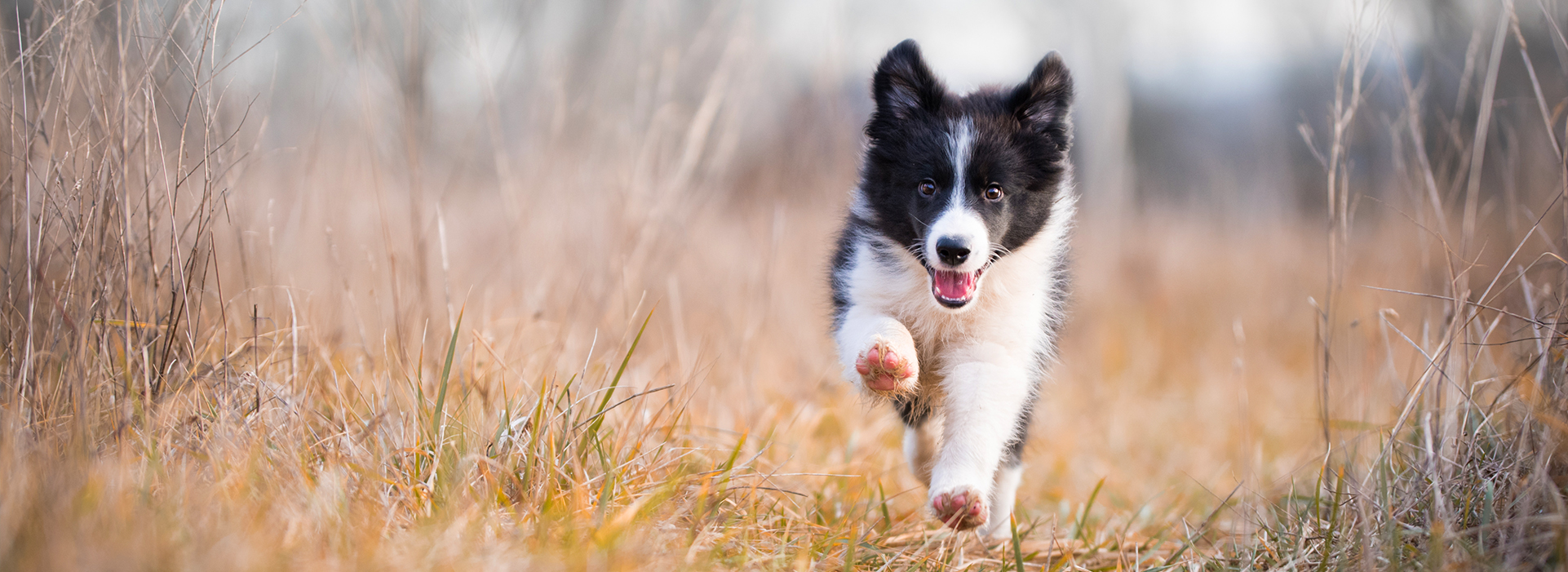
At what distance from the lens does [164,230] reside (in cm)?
278

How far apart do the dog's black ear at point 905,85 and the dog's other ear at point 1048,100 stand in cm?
26

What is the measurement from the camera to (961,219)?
2.39 meters

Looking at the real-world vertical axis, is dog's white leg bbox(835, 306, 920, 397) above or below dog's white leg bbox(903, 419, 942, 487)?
above

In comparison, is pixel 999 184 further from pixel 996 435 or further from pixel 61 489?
pixel 61 489

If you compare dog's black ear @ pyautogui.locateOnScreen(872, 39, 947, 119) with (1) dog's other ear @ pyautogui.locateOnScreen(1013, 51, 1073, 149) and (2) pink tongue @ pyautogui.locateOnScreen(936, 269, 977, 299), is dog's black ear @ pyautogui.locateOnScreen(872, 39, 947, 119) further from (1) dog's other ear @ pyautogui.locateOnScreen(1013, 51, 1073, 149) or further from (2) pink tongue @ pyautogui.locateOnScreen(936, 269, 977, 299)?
(2) pink tongue @ pyautogui.locateOnScreen(936, 269, 977, 299)

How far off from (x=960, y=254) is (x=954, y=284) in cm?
13

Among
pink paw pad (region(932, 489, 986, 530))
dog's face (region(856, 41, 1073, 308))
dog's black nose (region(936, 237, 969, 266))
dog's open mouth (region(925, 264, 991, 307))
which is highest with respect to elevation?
dog's face (region(856, 41, 1073, 308))

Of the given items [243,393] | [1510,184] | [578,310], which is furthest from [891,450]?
[243,393]

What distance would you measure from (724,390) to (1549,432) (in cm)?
303

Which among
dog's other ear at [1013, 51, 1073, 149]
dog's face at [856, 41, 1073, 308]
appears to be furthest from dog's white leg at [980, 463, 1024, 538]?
dog's other ear at [1013, 51, 1073, 149]

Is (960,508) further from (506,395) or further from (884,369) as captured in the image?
(506,395)

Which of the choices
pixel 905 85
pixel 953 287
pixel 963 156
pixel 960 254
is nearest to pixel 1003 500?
pixel 953 287

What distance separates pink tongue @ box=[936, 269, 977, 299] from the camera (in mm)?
2422

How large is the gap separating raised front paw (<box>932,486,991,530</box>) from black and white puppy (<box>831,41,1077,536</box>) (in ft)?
0.24
